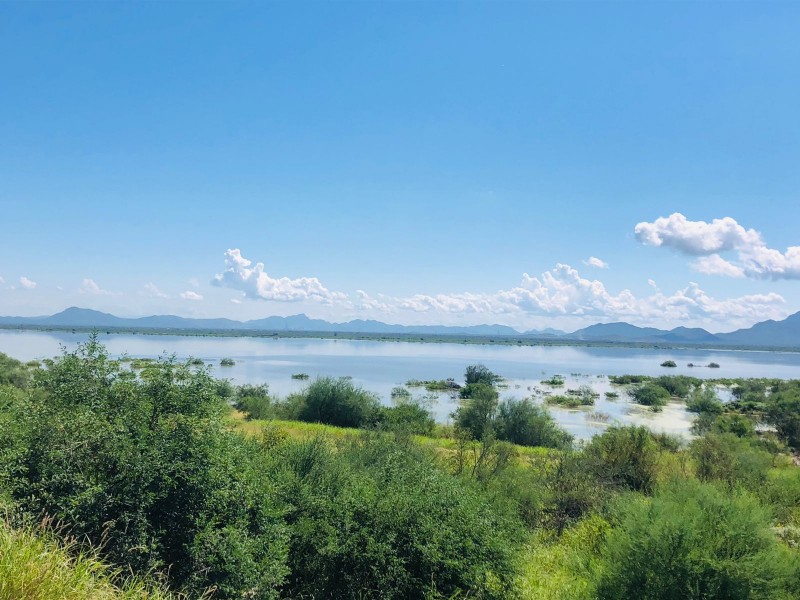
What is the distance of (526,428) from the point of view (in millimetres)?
35844

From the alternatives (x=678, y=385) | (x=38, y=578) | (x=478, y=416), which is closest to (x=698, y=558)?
(x=38, y=578)

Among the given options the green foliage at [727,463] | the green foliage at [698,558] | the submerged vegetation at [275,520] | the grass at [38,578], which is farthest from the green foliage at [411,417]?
the grass at [38,578]

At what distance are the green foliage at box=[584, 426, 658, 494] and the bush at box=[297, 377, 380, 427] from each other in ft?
61.3

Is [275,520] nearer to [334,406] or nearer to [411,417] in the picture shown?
[411,417]

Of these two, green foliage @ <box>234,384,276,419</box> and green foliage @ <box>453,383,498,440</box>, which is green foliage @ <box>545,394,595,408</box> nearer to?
green foliage @ <box>453,383,498,440</box>

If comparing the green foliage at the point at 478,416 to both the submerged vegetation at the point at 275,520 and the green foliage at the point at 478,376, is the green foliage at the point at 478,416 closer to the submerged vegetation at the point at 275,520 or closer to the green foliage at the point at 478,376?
the submerged vegetation at the point at 275,520

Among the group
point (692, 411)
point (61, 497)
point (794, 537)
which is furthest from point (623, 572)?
point (692, 411)

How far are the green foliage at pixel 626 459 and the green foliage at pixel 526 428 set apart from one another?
37.7 feet

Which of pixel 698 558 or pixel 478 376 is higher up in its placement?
pixel 698 558

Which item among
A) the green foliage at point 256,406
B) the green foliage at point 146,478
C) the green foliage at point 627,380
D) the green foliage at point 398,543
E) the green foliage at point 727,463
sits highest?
the green foliage at point 146,478

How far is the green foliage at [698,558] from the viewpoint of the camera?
1003cm

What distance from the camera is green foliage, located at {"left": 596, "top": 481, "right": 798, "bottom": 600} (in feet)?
32.9

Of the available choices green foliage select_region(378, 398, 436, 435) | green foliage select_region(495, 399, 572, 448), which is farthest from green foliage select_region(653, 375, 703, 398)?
green foliage select_region(378, 398, 436, 435)

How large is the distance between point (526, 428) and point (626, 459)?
43.2ft
